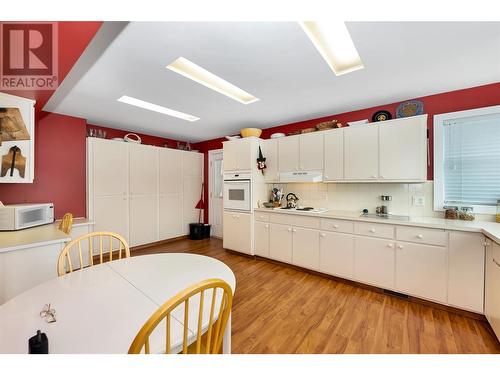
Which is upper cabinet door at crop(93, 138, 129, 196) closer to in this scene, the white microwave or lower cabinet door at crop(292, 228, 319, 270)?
the white microwave

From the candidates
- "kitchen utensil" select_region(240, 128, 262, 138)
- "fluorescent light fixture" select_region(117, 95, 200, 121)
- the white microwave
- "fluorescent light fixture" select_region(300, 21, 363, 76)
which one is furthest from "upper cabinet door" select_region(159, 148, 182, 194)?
"fluorescent light fixture" select_region(300, 21, 363, 76)

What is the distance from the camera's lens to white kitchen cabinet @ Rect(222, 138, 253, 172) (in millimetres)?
3547

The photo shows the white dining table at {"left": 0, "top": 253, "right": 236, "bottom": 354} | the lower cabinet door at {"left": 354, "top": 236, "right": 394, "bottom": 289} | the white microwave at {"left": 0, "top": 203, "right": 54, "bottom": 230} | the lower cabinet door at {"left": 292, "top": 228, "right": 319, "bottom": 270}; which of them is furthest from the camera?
the lower cabinet door at {"left": 292, "top": 228, "right": 319, "bottom": 270}

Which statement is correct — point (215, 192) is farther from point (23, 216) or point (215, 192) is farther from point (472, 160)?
point (472, 160)

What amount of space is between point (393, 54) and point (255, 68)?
1.15 metres

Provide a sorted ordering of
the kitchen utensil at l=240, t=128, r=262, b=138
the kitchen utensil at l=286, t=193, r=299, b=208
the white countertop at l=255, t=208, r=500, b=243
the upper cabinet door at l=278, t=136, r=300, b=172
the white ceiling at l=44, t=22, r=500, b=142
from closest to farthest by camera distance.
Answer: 1. the white ceiling at l=44, t=22, r=500, b=142
2. the white countertop at l=255, t=208, r=500, b=243
3. the upper cabinet door at l=278, t=136, r=300, b=172
4. the kitchen utensil at l=286, t=193, r=299, b=208
5. the kitchen utensil at l=240, t=128, r=262, b=138

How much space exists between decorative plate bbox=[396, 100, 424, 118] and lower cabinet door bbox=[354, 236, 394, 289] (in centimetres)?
161

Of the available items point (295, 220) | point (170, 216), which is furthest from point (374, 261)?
point (170, 216)

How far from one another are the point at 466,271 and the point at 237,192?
115 inches

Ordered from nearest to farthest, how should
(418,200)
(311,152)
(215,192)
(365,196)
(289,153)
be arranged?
(418,200) < (365,196) < (311,152) < (289,153) < (215,192)

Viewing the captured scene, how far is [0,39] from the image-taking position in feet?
4.57

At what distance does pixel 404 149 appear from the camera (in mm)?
2449
